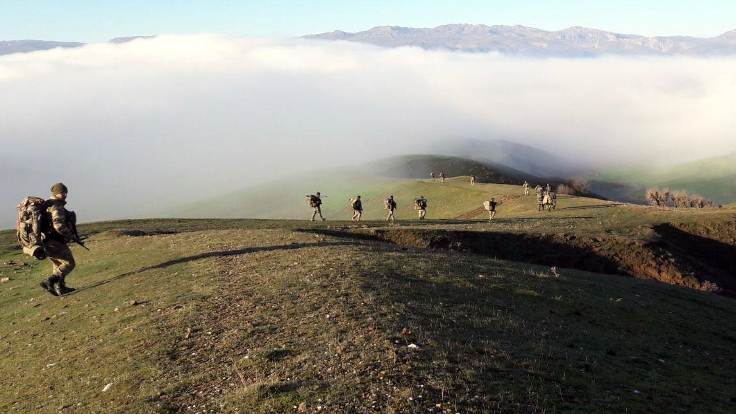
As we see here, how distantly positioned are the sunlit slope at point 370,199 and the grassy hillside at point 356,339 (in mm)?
51039

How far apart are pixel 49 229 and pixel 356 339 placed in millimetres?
17346

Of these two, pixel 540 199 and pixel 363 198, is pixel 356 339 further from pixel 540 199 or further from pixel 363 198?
pixel 363 198

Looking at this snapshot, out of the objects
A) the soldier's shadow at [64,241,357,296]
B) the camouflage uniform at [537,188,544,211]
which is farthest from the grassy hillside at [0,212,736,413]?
the camouflage uniform at [537,188,544,211]

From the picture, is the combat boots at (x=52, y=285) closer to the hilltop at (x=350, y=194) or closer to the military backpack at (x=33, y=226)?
the military backpack at (x=33, y=226)

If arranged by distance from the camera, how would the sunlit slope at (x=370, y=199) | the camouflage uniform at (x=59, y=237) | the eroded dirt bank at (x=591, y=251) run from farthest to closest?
1. the sunlit slope at (x=370, y=199)
2. the eroded dirt bank at (x=591, y=251)
3. the camouflage uniform at (x=59, y=237)

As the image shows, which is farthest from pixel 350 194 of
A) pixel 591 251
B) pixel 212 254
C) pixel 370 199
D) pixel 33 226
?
pixel 33 226

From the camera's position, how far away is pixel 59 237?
1056 inches

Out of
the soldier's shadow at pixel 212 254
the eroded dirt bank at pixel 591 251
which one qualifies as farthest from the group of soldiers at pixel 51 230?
the eroded dirt bank at pixel 591 251

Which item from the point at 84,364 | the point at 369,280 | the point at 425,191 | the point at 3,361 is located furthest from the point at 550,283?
the point at 425,191

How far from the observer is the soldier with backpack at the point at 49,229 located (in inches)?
1025

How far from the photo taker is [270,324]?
722 inches

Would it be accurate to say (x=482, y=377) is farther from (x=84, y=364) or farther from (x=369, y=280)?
(x=84, y=364)

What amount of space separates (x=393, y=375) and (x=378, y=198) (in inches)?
4139

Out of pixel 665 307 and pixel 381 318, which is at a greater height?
pixel 381 318
